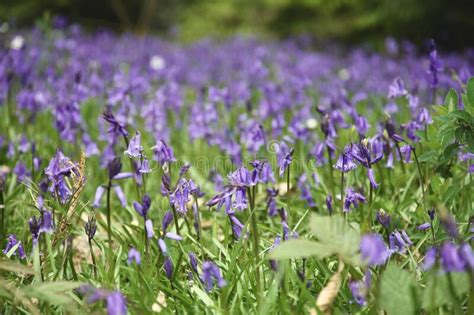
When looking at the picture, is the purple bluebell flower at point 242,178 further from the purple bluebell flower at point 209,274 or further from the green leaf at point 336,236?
the green leaf at point 336,236

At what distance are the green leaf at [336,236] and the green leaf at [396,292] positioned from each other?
0.10 metres

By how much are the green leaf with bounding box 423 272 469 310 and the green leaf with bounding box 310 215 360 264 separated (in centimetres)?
19

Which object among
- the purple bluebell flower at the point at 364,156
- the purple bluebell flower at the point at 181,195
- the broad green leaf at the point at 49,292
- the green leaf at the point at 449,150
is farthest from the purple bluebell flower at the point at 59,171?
the green leaf at the point at 449,150

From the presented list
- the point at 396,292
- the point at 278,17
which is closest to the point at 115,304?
the point at 396,292

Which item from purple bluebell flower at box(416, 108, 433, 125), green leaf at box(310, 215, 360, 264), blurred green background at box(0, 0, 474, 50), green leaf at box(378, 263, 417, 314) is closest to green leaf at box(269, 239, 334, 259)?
green leaf at box(310, 215, 360, 264)

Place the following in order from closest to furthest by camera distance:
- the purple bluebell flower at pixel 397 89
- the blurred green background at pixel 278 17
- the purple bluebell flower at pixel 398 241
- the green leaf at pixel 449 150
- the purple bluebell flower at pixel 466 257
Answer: the purple bluebell flower at pixel 466 257
the purple bluebell flower at pixel 398 241
the green leaf at pixel 449 150
the purple bluebell flower at pixel 397 89
the blurred green background at pixel 278 17

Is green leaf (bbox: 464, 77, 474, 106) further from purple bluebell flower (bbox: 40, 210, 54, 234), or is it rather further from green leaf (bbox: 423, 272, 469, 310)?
purple bluebell flower (bbox: 40, 210, 54, 234)

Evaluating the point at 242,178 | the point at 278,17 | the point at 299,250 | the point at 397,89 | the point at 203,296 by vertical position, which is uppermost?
the point at 278,17

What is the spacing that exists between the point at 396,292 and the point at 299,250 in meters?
0.29

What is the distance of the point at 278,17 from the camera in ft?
44.7

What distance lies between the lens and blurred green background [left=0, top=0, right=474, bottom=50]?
919cm

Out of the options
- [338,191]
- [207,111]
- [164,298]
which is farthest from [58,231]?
[207,111]

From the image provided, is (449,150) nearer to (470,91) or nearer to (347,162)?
(470,91)

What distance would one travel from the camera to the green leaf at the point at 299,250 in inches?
55.7
